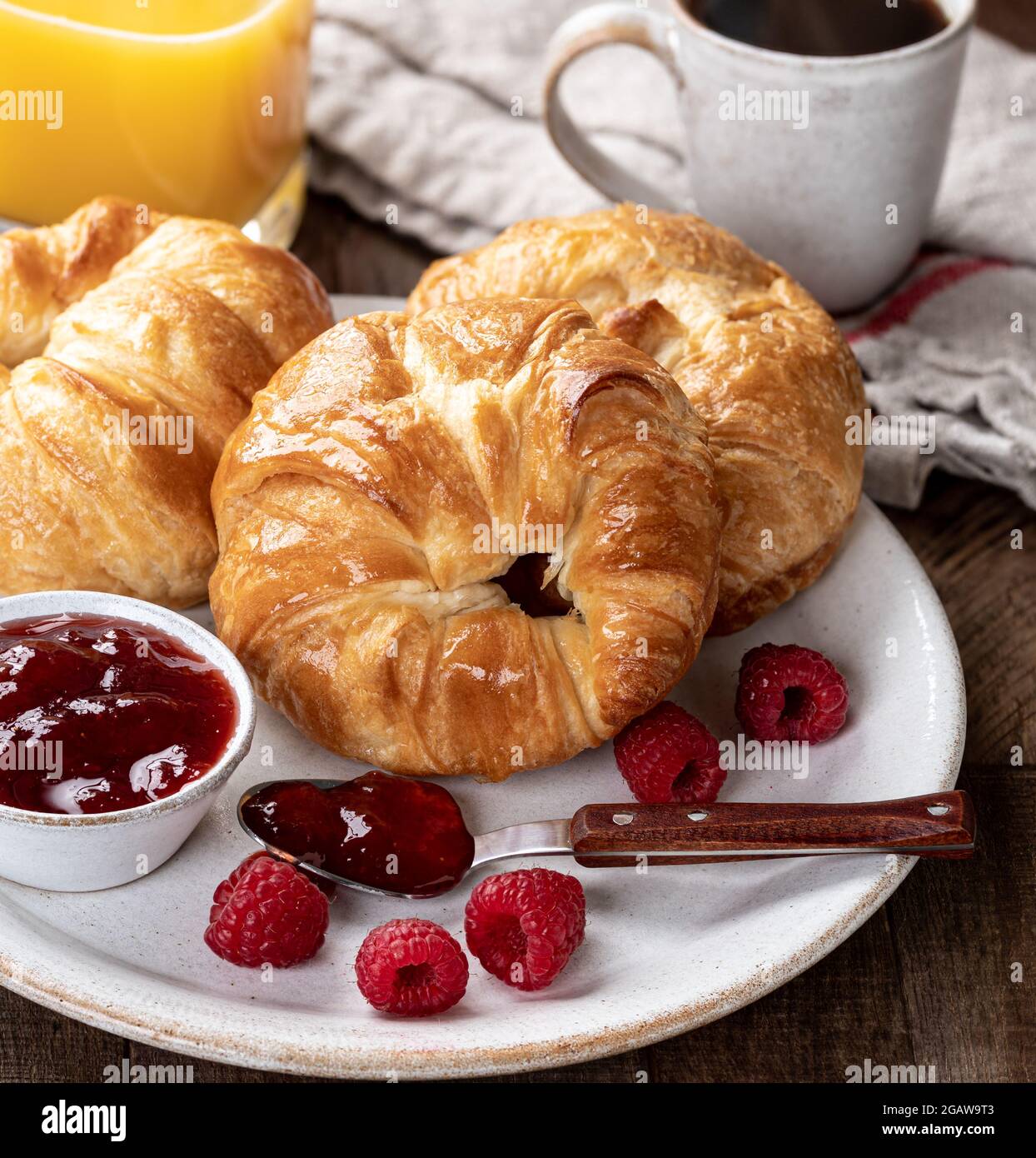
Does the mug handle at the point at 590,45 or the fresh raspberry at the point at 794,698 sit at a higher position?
the mug handle at the point at 590,45

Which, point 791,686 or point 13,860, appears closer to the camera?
point 13,860

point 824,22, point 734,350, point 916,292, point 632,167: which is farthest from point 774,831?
point 632,167

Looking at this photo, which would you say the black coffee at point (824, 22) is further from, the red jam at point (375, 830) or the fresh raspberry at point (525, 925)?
the fresh raspberry at point (525, 925)

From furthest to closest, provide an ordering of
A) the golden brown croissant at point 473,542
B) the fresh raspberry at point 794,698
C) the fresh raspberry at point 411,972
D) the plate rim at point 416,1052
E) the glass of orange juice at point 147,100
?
the glass of orange juice at point 147,100
the fresh raspberry at point 794,698
the golden brown croissant at point 473,542
the fresh raspberry at point 411,972
the plate rim at point 416,1052

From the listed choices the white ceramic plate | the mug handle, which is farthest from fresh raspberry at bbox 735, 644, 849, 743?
the mug handle

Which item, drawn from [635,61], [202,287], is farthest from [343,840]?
[635,61]

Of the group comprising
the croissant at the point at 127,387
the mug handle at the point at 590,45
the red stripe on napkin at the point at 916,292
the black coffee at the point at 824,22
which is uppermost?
the black coffee at the point at 824,22

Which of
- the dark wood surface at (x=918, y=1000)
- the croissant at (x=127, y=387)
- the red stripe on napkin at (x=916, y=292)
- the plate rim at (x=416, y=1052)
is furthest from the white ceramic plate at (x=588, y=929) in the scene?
the red stripe on napkin at (x=916, y=292)

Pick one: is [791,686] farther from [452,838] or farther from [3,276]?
[3,276]
